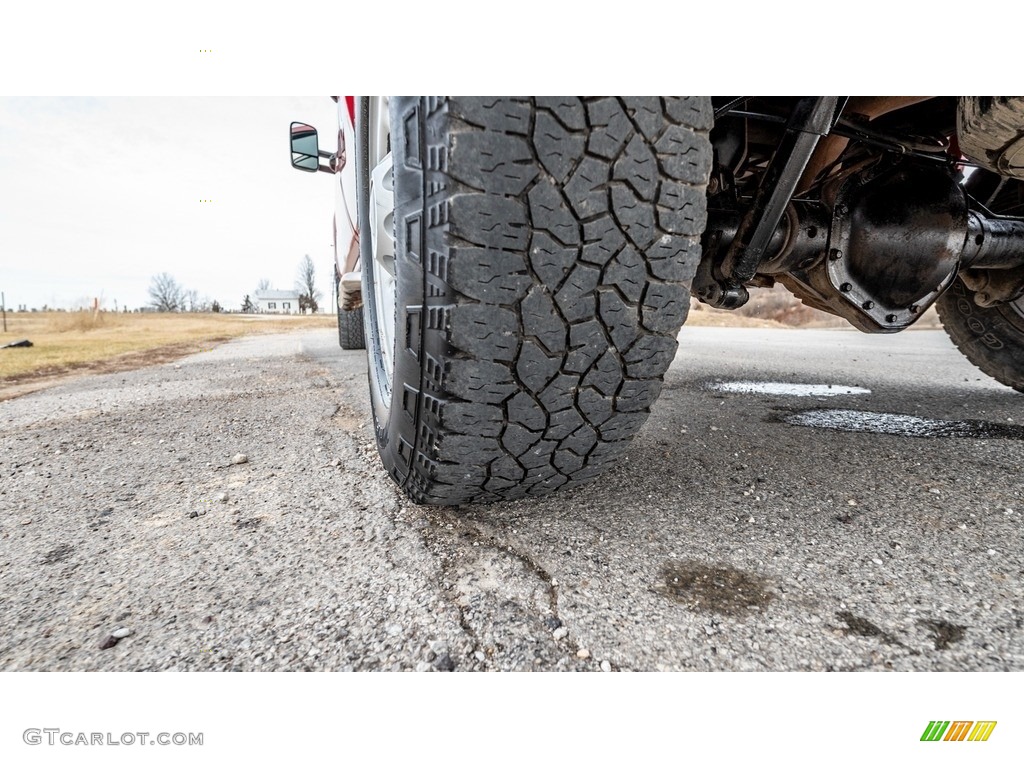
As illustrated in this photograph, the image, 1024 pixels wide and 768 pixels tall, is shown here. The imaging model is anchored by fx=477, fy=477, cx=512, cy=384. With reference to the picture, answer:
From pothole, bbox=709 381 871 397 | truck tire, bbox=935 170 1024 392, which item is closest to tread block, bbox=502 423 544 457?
pothole, bbox=709 381 871 397

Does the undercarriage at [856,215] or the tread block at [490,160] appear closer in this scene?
the tread block at [490,160]

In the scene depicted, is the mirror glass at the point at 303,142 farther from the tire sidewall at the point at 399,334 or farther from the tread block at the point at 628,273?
the tread block at the point at 628,273

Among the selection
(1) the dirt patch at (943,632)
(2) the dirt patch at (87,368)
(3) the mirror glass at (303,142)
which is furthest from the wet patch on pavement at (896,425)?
(2) the dirt patch at (87,368)

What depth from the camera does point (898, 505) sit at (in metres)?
1.14

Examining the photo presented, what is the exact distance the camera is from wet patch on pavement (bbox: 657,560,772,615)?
77 cm

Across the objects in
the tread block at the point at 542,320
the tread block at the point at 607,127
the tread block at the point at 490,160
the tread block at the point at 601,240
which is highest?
the tread block at the point at 607,127

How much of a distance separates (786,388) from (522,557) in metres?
2.41

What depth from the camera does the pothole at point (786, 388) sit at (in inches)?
102

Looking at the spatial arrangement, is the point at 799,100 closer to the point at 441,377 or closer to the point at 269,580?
the point at 441,377

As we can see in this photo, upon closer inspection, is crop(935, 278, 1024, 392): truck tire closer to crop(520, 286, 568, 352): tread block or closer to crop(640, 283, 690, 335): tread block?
crop(640, 283, 690, 335): tread block

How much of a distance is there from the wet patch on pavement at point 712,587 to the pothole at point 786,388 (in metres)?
1.94
